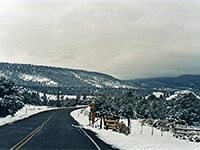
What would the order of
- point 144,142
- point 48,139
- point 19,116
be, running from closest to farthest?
point 48,139
point 144,142
point 19,116

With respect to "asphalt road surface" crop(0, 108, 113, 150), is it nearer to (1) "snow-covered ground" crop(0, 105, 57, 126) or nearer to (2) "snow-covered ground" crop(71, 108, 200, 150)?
(2) "snow-covered ground" crop(71, 108, 200, 150)

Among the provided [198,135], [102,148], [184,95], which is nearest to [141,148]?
[102,148]

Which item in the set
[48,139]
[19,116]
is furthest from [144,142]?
[19,116]

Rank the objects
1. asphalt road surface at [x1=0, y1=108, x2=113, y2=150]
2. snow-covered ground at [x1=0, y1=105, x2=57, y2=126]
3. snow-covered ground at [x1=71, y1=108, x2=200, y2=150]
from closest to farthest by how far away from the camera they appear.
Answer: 1. asphalt road surface at [x1=0, y1=108, x2=113, y2=150]
2. snow-covered ground at [x1=71, y1=108, x2=200, y2=150]
3. snow-covered ground at [x1=0, y1=105, x2=57, y2=126]

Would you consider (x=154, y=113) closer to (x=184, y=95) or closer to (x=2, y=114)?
(x=184, y=95)

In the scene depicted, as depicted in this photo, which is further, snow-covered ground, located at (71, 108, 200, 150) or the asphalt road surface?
snow-covered ground, located at (71, 108, 200, 150)

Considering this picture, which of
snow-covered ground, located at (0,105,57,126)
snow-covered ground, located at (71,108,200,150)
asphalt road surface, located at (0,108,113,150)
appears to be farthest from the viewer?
snow-covered ground, located at (0,105,57,126)

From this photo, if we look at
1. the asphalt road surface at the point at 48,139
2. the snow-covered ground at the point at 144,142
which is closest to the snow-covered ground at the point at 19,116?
the asphalt road surface at the point at 48,139

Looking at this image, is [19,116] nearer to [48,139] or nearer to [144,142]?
[48,139]

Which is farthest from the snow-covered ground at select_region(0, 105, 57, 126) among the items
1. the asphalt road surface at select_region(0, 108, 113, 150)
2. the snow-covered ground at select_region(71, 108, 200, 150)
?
the snow-covered ground at select_region(71, 108, 200, 150)

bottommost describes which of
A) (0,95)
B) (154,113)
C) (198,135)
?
(154,113)

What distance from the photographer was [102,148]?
10.2 metres

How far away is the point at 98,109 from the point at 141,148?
3382cm

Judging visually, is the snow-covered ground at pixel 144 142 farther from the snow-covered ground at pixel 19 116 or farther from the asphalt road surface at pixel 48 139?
the snow-covered ground at pixel 19 116
